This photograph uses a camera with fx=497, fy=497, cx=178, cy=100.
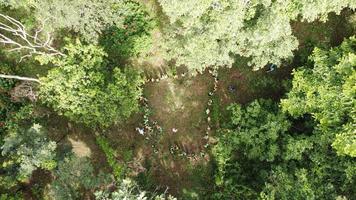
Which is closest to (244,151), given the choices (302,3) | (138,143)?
(138,143)

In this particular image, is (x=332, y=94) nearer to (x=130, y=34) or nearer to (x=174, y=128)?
(x=174, y=128)

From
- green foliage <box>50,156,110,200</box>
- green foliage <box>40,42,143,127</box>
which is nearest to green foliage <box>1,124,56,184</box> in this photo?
green foliage <box>50,156,110,200</box>

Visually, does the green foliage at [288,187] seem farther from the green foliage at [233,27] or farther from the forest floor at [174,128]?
the green foliage at [233,27]

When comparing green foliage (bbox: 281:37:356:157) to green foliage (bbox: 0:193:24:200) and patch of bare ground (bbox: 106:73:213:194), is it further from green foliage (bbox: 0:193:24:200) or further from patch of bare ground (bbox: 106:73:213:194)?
green foliage (bbox: 0:193:24:200)

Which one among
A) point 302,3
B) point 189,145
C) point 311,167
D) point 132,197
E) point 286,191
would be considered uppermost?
point 302,3

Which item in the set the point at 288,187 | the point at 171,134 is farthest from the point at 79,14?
the point at 288,187

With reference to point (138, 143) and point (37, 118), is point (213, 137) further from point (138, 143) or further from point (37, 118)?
point (37, 118)

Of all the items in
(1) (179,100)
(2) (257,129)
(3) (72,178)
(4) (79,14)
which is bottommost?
(3) (72,178)
